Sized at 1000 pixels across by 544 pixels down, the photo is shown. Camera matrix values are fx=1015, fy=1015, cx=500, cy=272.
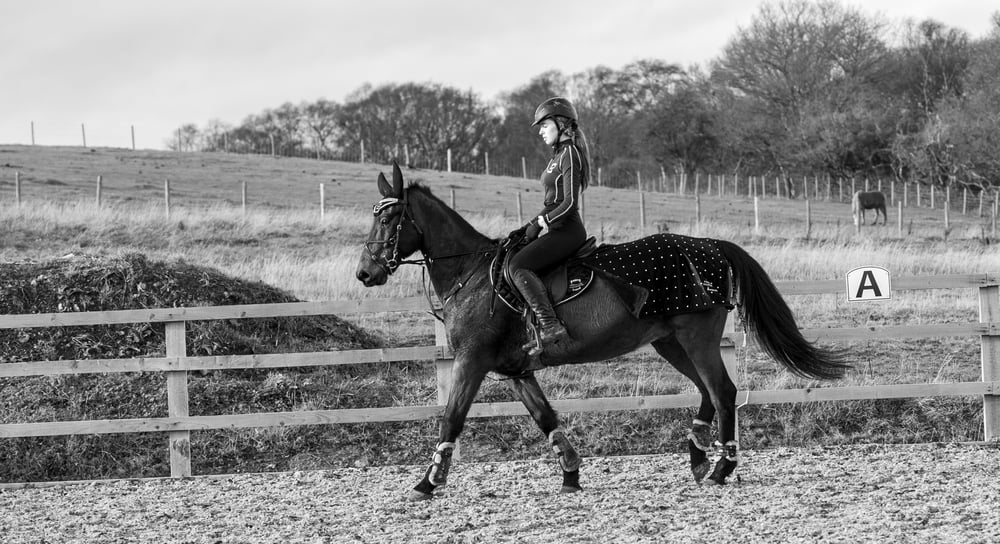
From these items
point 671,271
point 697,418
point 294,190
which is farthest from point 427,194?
point 294,190

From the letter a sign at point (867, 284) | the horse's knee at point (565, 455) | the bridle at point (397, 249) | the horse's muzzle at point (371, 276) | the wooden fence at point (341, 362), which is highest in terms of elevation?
the bridle at point (397, 249)

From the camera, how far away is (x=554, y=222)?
635 cm

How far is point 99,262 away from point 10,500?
398cm

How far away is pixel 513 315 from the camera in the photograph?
647 cm

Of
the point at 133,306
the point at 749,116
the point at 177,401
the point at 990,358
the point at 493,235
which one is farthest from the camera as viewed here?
the point at 749,116

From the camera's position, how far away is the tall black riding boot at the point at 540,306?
626 centimetres

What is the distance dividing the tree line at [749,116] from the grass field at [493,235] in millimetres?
5666

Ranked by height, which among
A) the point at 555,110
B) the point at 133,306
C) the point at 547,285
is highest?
the point at 555,110

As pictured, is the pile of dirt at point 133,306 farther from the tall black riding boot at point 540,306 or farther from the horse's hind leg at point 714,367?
the horse's hind leg at point 714,367

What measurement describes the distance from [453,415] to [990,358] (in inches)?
166

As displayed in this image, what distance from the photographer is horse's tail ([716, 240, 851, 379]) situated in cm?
677

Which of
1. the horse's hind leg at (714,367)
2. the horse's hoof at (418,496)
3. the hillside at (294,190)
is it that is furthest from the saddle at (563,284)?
the hillside at (294,190)

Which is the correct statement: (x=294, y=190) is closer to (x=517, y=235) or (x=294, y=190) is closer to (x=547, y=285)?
(x=517, y=235)

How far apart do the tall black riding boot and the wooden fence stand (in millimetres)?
1242
